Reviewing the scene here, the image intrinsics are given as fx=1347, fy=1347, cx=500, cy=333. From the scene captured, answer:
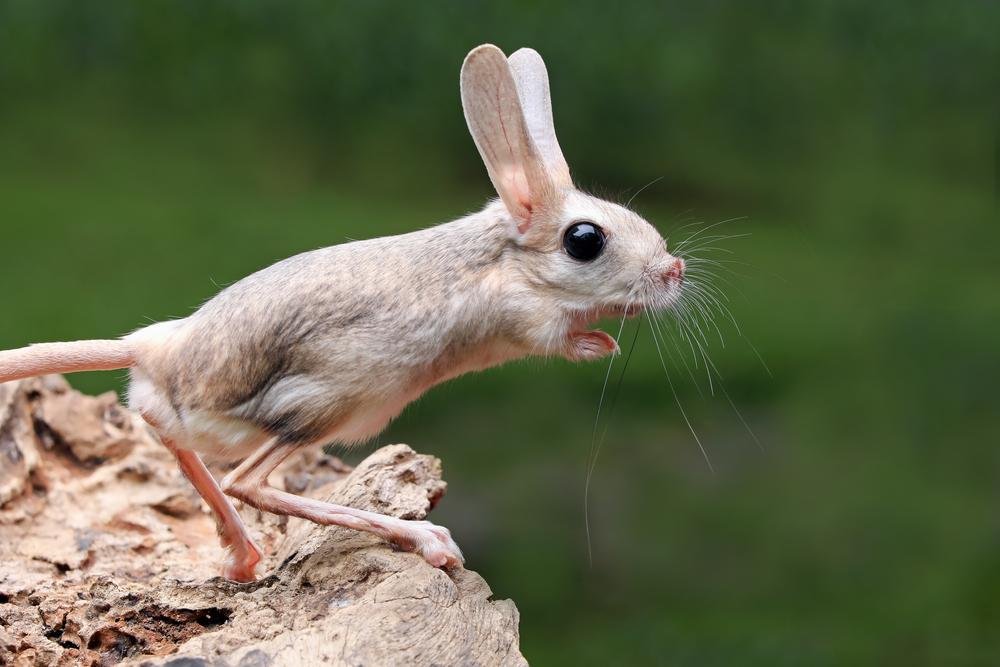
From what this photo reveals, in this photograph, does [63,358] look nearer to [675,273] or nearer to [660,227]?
[675,273]

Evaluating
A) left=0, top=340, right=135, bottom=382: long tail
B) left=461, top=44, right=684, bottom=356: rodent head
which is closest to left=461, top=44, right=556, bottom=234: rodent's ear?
left=461, top=44, right=684, bottom=356: rodent head

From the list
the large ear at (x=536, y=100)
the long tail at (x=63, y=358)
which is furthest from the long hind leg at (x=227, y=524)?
the large ear at (x=536, y=100)

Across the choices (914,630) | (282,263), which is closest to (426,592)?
(282,263)

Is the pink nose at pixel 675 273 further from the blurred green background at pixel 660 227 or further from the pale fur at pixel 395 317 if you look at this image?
the blurred green background at pixel 660 227

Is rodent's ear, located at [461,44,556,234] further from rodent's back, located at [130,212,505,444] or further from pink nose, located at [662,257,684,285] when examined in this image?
pink nose, located at [662,257,684,285]

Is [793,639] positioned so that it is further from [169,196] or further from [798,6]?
[169,196]

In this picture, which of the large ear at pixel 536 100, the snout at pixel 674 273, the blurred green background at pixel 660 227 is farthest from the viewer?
the blurred green background at pixel 660 227

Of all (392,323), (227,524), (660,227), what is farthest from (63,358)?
(660,227)
